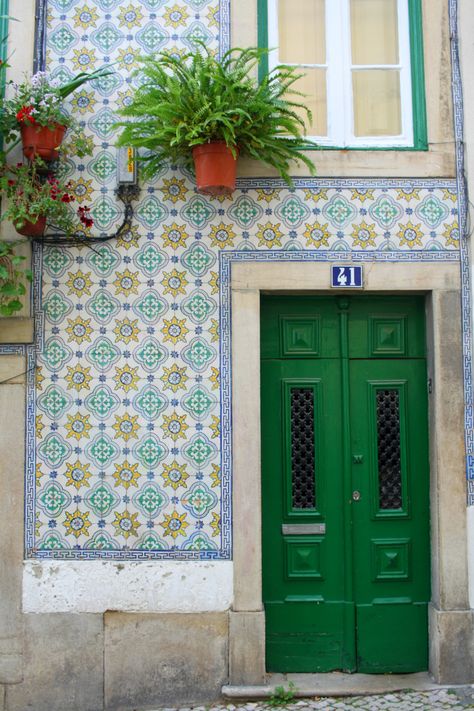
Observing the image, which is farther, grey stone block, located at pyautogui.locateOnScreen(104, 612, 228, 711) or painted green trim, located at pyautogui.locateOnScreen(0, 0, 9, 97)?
painted green trim, located at pyautogui.locateOnScreen(0, 0, 9, 97)

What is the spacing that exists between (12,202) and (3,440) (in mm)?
1626

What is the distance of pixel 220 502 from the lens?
18.0 ft

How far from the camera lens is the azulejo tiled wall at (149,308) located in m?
5.49

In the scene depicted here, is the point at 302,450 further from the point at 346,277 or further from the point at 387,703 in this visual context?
the point at 387,703

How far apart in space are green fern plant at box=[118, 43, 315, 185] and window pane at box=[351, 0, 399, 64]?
717mm

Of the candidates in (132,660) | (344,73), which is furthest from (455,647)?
(344,73)

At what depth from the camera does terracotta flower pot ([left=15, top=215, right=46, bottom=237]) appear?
5430 mm

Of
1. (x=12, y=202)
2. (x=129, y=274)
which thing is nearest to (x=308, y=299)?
(x=129, y=274)

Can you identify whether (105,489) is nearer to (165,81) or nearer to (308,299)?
(308,299)

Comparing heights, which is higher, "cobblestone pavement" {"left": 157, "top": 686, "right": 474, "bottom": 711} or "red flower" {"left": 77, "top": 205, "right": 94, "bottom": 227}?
"red flower" {"left": 77, "top": 205, "right": 94, "bottom": 227}

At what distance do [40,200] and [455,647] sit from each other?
4.15 meters

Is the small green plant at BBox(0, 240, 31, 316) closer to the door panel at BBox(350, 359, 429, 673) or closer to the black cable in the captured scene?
the black cable

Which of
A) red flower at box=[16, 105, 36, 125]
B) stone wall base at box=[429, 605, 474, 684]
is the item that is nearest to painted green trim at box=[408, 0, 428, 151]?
red flower at box=[16, 105, 36, 125]

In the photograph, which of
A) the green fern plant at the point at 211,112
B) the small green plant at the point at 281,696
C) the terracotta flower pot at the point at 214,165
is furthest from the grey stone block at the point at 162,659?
the green fern plant at the point at 211,112
